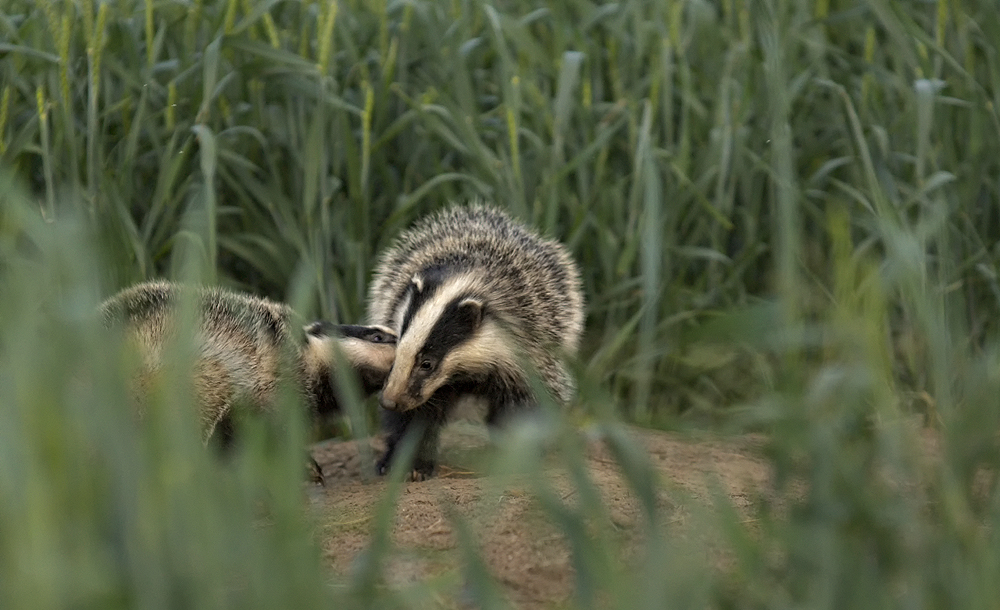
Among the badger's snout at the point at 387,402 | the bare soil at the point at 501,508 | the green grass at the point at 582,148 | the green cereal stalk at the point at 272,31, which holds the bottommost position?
the bare soil at the point at 501,508

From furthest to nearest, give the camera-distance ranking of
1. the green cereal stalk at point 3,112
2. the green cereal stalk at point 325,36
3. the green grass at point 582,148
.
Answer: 1. the green grass at point 582,148
2. the green cereal stalk at point 325,36
3. the green cereal stalk at point 3,112

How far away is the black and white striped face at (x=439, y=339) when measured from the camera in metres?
3.84

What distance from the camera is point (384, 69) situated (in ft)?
15.5

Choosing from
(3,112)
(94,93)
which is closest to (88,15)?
(94,93)

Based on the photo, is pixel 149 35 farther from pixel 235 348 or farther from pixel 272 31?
pixel 235 348

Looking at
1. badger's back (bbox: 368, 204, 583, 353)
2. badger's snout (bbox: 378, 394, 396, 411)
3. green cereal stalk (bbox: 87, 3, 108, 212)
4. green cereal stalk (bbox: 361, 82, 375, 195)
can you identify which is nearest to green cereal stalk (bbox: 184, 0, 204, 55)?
green cereal stalk (bbox: 87, 3, 108, 212)

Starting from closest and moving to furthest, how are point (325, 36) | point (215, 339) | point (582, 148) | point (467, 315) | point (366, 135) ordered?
point (215, 339), point (467, 315), point (325, 36), point (366, 135), point (582, 148)

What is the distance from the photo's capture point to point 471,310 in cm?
404

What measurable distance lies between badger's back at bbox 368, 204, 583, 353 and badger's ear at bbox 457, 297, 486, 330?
0.12 metres

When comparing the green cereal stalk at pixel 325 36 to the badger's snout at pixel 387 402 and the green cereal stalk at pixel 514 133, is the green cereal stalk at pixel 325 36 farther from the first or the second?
A: the badger's snout at pixel 387 402

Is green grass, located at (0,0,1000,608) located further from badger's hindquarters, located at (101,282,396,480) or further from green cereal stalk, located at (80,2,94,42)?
badger's hindquarters, located at (101,282,396,480)

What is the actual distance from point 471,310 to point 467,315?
20mm

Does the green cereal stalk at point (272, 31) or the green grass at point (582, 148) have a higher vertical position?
the green cereal stalk at point (272, 31)

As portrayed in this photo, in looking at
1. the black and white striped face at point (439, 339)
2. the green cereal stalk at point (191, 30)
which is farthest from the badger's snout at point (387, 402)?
the green cereal stalk at point (191, 30)
